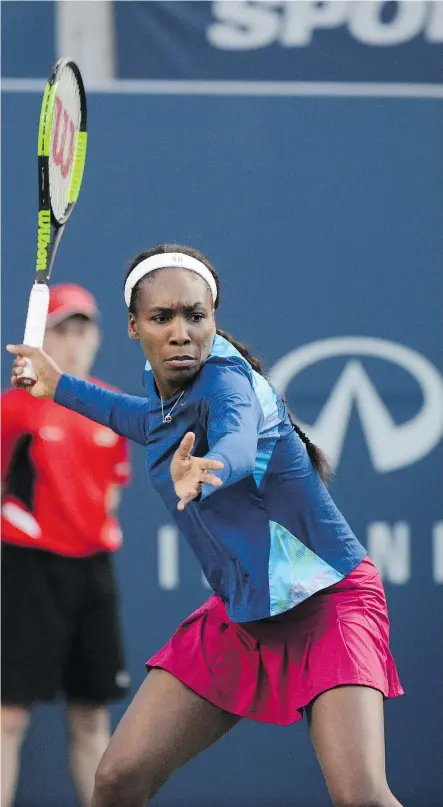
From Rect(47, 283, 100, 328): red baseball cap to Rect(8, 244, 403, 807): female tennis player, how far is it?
1350 millimetres

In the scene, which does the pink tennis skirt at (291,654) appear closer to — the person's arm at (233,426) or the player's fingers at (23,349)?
the person's arm at (233,426)

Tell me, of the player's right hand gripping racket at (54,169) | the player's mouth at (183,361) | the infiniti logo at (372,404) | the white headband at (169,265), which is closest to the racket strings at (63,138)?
the player's right hand gripping racket at (54,169)

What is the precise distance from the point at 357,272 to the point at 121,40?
1218 millimetres

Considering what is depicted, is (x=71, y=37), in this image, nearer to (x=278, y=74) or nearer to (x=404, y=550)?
(x=278, y=74)

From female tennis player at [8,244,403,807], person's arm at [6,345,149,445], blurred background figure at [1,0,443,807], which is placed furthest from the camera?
blurred background figure at [1,0,443,807]

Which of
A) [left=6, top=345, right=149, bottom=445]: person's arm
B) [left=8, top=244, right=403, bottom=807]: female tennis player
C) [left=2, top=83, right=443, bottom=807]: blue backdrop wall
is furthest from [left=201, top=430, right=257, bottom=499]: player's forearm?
[left=2, top=83, right=443, bottom=807]: blue backdrop wall

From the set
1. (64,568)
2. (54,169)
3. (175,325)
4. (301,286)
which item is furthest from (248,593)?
(301,286)

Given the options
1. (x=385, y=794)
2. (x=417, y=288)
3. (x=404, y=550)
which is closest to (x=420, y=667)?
(x=404, y=550)

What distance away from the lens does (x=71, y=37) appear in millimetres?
4879

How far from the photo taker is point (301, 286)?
16.5 ft

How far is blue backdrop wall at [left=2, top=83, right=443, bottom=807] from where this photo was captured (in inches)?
195

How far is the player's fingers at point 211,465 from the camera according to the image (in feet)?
8.39

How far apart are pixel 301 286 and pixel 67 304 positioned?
0.92 meters

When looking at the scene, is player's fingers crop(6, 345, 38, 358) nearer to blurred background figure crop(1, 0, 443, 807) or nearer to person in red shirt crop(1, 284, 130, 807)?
person in red shirt crop(1, 284, 130, 807)
